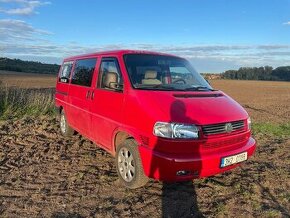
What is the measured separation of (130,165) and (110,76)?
1601 millimetres

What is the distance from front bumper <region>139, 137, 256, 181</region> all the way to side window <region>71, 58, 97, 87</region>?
2.41 metres

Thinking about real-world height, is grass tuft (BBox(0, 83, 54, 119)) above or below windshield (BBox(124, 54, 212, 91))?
below

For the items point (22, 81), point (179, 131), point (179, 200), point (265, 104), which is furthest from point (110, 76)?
point (22, 81)

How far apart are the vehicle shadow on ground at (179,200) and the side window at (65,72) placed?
3960 mm

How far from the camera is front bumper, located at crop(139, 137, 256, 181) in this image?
4770 millimetres

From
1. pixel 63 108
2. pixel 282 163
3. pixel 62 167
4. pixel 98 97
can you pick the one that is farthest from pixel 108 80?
pixel 282 163

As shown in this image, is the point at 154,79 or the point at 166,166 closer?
the point at 166,166

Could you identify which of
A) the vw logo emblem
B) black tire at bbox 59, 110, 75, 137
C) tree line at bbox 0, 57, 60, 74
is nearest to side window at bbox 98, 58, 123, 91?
the vw logo emblem

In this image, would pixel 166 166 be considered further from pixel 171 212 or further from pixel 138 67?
pixel 138 67

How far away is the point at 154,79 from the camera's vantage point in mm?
5973

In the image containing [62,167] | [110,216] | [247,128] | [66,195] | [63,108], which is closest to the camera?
[110,216]

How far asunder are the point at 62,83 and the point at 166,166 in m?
4.74

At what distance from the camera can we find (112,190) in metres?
5.45

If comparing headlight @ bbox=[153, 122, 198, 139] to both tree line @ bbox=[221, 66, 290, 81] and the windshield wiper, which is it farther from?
tree line @ bbox=[221, 66, 290, 81]
